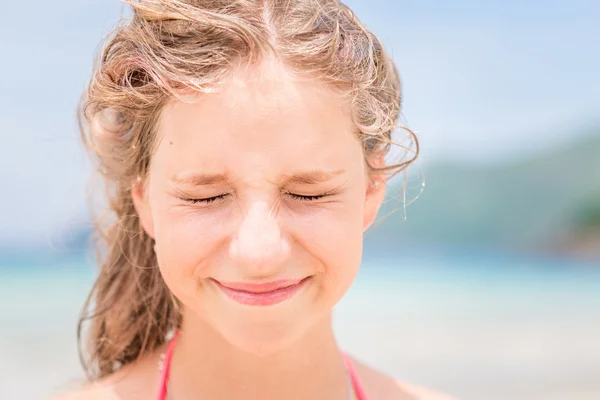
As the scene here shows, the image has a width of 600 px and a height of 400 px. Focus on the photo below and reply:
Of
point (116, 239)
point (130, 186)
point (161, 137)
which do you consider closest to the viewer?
point (161, 137)

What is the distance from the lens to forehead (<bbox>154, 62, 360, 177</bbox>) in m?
1.68

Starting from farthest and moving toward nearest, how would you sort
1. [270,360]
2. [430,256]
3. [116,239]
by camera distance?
[430,256] < [116,239] < [270,360]

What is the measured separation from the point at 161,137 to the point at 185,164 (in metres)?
0.17

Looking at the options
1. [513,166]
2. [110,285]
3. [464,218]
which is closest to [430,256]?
[464,218]

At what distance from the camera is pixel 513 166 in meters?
12.6

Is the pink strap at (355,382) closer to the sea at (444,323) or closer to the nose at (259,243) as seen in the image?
the nose at (259,243)

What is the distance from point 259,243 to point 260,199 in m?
0.11

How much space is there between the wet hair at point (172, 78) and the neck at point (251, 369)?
0.20m

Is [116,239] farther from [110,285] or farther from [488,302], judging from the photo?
[488,302]

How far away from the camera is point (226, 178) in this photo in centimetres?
171

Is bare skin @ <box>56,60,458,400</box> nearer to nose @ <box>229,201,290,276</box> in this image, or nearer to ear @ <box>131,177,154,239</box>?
nose @ <box>229,201,290,276</box>

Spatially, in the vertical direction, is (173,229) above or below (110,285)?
above

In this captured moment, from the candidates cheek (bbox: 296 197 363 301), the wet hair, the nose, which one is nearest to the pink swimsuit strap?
the wet hair

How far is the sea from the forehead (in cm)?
135
